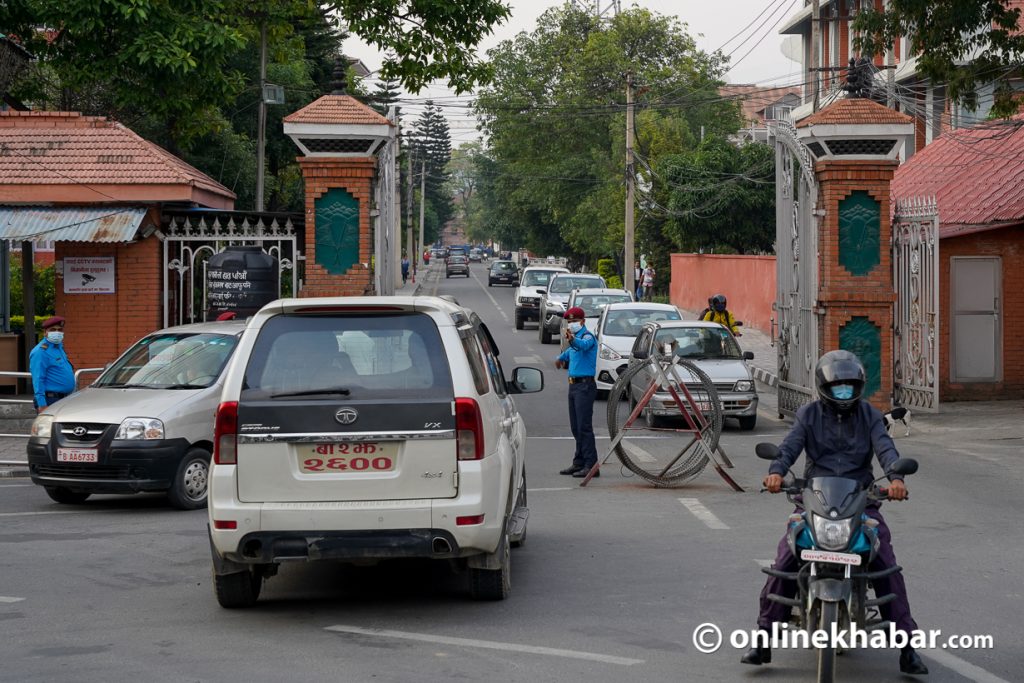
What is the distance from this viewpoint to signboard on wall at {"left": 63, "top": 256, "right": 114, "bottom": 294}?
18109mm

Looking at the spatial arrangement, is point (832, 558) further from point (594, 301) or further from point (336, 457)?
point (594, 301)

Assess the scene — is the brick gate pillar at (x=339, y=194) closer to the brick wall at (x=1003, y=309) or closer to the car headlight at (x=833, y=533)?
the brick wall at (x=1003, y=309)

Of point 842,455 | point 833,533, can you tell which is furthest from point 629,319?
point 833,533

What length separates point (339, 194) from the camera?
1744 centimetres

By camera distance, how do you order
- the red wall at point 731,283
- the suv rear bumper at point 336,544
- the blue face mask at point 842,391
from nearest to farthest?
the blue face mask at point 842,391, the suv rear bumper at point 336,544, the red wall at point 731,283

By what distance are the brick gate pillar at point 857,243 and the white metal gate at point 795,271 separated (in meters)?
0.16

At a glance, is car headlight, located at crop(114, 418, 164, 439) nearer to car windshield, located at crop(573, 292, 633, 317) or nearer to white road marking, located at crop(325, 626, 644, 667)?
white road marking, located at crop(325, 626, 644, 667)

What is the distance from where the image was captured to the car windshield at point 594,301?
29500 mm

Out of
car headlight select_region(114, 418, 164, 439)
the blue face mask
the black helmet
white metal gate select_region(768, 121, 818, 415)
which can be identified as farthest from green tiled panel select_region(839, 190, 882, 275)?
the blue face mask

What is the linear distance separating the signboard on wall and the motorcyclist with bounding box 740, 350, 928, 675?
13546 mm

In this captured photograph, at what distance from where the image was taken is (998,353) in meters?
20.9

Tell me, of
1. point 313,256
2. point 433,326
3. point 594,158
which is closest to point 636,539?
point 433,326

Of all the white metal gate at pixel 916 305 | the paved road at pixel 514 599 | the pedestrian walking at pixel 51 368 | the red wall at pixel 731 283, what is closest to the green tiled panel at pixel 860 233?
the white metal gate at pixel 916 305

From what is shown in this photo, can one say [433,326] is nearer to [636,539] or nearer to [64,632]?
[64,632]
